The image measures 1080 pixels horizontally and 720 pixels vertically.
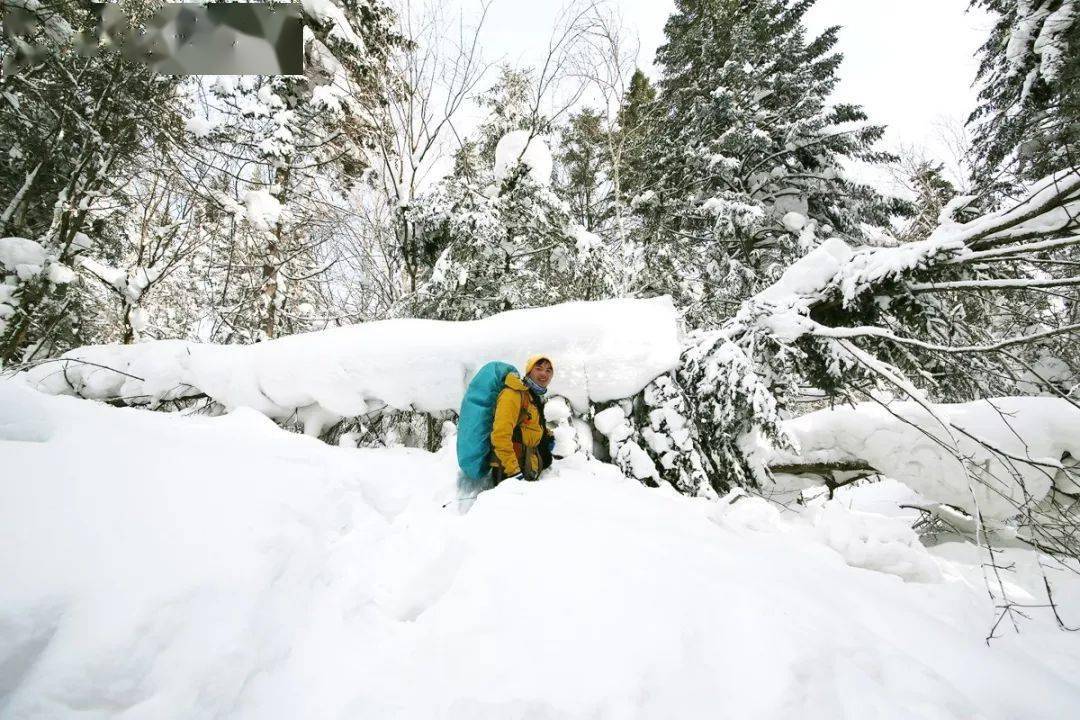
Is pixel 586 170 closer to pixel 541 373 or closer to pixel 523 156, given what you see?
pixel 523 156

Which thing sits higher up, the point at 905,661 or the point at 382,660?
the point at 382,660

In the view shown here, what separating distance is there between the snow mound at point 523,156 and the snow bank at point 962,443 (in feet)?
17.0

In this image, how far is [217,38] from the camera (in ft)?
21.1

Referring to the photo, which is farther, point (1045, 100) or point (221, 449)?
point (1045, 100)

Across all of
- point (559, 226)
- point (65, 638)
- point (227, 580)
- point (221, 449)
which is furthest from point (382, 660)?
point (559, 226)

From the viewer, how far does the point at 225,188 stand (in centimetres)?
769

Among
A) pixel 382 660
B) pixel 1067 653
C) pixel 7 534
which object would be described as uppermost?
pixel 7 534

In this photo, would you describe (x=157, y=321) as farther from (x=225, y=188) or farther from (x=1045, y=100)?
(x=1045, y=100)

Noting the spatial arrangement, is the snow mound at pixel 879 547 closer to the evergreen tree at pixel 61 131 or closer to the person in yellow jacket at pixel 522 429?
the person in yellow jacket at pixel 522 429

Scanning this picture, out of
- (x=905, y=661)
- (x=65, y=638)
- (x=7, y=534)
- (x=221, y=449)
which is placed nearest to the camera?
(x=65, y=638)

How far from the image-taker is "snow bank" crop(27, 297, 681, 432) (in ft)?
13.1

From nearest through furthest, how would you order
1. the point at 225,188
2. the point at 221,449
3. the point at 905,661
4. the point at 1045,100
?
the point at 905,661 → the point at 221,449 → the point at 225,188 → the point at 1045,100

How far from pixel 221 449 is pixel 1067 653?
5006 millimetres

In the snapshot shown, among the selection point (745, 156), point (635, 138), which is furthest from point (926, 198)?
point (635, 138)
